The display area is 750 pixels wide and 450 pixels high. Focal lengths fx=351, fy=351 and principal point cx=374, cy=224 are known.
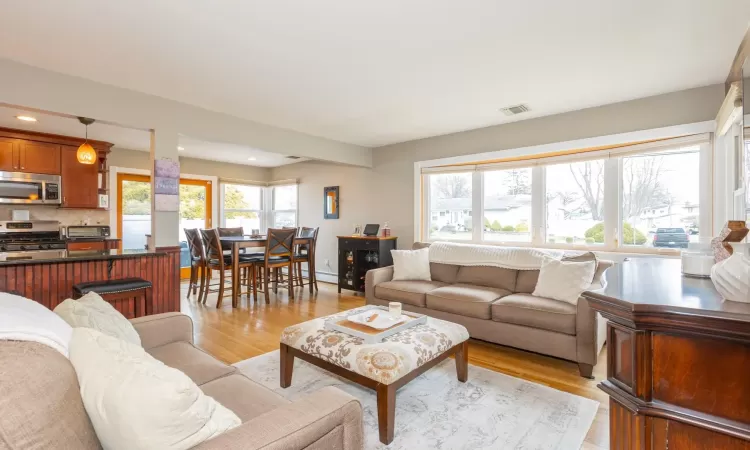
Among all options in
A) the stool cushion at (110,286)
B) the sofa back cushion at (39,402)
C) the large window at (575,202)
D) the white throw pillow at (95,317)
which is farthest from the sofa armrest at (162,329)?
the large window at (575,202)

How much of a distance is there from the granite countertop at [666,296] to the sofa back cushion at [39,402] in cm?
136

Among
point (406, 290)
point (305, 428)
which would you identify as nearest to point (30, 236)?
point (406, 290)

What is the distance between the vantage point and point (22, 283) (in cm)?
268

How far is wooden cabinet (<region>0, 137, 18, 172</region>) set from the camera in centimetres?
459

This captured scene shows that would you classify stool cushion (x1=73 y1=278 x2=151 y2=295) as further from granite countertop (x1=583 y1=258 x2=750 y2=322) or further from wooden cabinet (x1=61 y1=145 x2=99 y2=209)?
wooden cabinet (x1=61 y1=145 x2=99 y2=209)

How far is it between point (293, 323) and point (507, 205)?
304cm

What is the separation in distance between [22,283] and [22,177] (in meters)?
3.06

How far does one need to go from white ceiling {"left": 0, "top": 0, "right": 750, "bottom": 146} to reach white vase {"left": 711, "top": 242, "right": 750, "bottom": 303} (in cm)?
167

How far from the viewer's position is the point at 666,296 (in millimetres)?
1034

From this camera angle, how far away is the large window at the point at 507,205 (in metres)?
4.44

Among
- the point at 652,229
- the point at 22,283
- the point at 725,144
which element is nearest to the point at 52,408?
the point at 22,283

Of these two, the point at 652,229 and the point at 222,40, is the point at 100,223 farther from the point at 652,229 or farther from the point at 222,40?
the point at 652,229

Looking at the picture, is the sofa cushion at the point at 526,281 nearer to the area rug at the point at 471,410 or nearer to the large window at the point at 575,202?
the large window at the point at 575,202

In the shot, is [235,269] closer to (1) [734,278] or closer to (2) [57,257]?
(2) [57,257]
